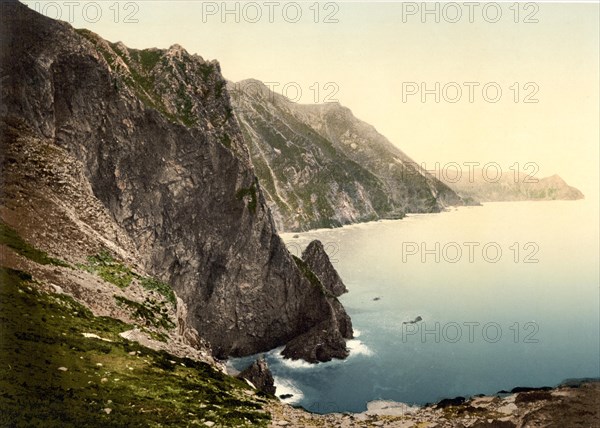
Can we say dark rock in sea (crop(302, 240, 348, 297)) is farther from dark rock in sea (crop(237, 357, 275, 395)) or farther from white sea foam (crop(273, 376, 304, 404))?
dark rock in sea (crop(237, 357, 275, 395))

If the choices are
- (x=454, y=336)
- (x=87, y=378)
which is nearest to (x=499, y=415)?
(x=87, y=378)

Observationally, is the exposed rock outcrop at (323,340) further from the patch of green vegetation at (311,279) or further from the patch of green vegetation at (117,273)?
the patch of green vegetation at (117,273)

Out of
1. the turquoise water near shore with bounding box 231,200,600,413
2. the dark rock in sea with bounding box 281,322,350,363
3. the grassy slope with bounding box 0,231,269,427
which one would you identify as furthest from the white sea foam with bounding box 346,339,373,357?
the grassy slope with bounding box 0,231,269,427

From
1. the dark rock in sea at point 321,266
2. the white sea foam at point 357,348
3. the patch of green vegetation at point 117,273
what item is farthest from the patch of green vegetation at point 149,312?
the dark rock in sea at point 321,266

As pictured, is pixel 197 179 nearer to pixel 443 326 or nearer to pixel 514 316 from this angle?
pixel 443 326

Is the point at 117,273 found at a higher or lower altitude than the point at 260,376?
higher

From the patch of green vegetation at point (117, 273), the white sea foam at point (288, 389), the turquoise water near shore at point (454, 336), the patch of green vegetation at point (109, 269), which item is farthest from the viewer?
the turquoise water near shore at point (454, 336)

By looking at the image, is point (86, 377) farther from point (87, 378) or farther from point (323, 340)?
point (323, 340)
